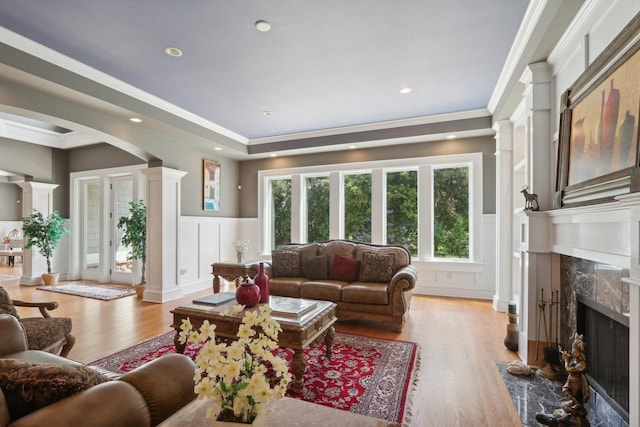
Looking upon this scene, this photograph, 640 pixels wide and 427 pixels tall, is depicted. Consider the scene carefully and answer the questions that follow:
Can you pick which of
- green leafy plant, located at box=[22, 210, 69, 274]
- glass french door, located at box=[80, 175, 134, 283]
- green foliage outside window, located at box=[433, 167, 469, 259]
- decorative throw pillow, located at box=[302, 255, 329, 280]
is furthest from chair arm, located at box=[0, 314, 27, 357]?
green leafy plant, located at box=[22, 210, 69, 274]

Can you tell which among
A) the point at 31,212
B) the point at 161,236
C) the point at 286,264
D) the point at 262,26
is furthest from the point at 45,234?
the point at 262,26

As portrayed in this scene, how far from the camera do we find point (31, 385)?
99 cm

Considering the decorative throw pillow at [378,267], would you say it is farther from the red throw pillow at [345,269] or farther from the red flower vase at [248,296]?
the red flower vase at [248,296]

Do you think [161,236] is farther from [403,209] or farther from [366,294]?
[403,209]

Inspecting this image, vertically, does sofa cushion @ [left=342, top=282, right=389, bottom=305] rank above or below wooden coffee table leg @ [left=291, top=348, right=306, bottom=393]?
above

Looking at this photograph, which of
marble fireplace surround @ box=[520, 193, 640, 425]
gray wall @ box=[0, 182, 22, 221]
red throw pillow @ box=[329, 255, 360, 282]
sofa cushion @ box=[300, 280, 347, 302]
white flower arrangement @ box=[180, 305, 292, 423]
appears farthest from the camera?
gray wall @ box=[0, 182, 22, 221]

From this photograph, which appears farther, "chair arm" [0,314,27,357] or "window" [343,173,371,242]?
"window" [343,173,371,242]

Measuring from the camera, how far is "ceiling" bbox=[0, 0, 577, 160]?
2355mm

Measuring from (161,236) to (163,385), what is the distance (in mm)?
3961

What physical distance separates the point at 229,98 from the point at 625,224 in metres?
3.93

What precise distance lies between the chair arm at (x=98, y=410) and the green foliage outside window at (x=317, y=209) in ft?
15.9

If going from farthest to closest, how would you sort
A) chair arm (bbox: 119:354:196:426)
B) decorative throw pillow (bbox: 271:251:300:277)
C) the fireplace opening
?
decorative throw pillow (bbox: 271:251:300:277) < the fireplace opening < chair arm (bbox: 119:354:196:426)

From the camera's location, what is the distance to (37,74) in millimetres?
2844

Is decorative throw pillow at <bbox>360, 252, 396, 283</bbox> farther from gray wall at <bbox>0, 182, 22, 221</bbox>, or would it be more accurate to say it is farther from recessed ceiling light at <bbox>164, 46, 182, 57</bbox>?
gray wall at <bbox>0, 182, 22, 221</bbox>
